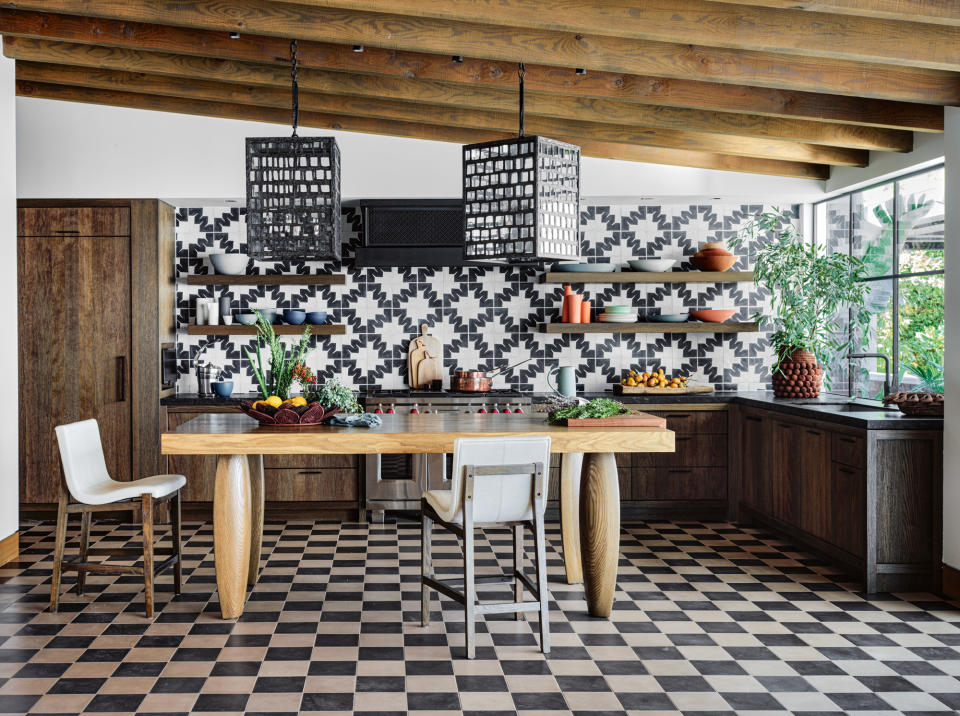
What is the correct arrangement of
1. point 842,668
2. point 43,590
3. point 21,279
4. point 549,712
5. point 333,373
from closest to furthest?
point 549,712 < point 842,668 < point 43,590 < point 21,279 < point 333,373

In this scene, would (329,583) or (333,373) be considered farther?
(333,373)

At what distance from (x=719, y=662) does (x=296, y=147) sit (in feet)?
10.3

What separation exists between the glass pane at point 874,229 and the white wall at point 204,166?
0.43 metres

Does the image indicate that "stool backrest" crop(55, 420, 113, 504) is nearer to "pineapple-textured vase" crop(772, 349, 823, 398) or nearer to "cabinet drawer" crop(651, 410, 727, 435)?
"cabinet drawer" crop(651, 410, 727, 435)

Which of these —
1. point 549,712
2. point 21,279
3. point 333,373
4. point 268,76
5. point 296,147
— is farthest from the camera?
point 333,373

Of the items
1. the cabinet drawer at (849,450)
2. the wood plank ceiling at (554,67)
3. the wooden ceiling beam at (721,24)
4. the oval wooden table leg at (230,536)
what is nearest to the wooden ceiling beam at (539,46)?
the wood plank ceiling at (554,67)

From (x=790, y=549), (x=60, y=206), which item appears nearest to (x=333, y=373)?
(x=60, y=206)

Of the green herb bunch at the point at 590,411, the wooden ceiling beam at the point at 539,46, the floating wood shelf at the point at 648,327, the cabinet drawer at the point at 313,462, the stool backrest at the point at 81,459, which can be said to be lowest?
the cabinet drawer at the point at 313,462

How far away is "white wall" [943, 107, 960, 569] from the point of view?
14.9 ft

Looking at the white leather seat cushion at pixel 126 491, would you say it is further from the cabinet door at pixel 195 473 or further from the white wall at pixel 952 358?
the white wall at pixel 952 358

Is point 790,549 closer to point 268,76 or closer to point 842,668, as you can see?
point 842,668

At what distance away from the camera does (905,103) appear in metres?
4.88

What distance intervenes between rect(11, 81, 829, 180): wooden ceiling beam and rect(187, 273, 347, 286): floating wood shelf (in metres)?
1.22

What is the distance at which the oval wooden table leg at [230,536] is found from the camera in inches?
167
